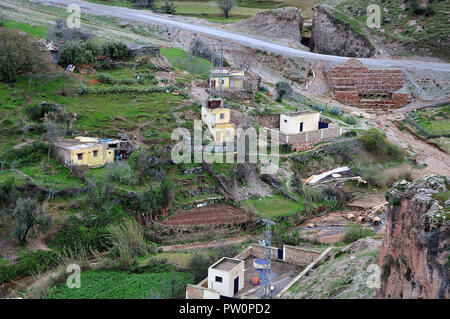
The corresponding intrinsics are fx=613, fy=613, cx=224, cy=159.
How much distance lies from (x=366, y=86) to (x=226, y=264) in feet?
112

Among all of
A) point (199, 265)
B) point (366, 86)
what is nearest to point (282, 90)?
point (366, 86)

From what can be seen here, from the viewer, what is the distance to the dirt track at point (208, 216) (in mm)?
34031

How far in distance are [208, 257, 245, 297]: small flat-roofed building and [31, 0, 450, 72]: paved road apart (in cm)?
3548

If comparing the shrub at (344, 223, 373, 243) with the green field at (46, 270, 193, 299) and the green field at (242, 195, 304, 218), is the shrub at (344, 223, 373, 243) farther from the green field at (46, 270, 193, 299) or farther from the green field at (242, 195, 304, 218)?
the green field at (46, 270, 193, 299)

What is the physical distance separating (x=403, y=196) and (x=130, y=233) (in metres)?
14.8

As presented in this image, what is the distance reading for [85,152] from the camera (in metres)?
34.3

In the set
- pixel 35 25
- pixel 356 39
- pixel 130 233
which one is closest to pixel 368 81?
pixel 356 39

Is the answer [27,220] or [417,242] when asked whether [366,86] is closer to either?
[27,220]

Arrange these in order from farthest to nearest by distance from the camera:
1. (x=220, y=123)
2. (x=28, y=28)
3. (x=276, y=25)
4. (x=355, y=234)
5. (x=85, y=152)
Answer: (x=276, y=25) < (x=28, y=28) < (x=220, y=123) < (x=85, y=152) < (x=355, y=234)

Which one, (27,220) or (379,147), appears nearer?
(27,220)

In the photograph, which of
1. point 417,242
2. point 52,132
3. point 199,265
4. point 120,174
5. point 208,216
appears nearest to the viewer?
point 417,242

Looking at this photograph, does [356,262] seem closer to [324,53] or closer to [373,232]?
[373,232]

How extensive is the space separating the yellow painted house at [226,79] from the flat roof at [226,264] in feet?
70.4

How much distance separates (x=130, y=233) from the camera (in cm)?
3039
